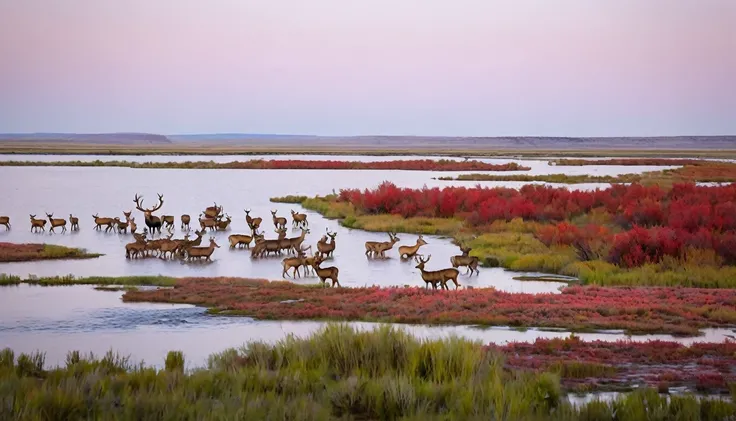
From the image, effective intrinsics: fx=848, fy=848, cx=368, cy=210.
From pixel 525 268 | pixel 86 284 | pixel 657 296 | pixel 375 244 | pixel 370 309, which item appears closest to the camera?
pixel 370 309

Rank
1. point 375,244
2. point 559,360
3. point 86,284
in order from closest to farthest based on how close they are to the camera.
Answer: point 559,360 < point 86,284 < point 375,244

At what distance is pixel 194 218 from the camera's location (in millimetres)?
39844

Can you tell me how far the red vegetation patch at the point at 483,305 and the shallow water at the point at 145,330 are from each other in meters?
0.44

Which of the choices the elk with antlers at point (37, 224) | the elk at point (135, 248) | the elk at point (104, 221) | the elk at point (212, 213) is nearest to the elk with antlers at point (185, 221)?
the elk at point (212, 213)

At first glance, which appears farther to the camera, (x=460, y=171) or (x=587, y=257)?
(x=460, y=171)

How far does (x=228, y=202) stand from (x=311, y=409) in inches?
1637

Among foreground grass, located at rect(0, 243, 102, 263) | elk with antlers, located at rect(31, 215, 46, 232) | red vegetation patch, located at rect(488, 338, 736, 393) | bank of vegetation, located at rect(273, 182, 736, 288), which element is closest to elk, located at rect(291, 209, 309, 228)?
bank of vegetation, located at rect(273, 182, 736, 288)

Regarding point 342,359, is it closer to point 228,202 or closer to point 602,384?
point 602,384

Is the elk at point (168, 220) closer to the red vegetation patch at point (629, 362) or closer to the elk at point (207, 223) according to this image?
the elk at point (207, 223)

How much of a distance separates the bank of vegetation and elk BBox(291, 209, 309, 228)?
2360mm

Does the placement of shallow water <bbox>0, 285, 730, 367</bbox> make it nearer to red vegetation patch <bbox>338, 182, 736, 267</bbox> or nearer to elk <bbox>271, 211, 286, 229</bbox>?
red vegetation patch <bbox>338, 182, 736, 267</bbox>

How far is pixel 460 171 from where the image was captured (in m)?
93.4

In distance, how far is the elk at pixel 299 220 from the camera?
36.8 meters

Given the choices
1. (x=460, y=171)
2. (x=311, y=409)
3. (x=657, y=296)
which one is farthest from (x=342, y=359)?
(x=460, y=171)
